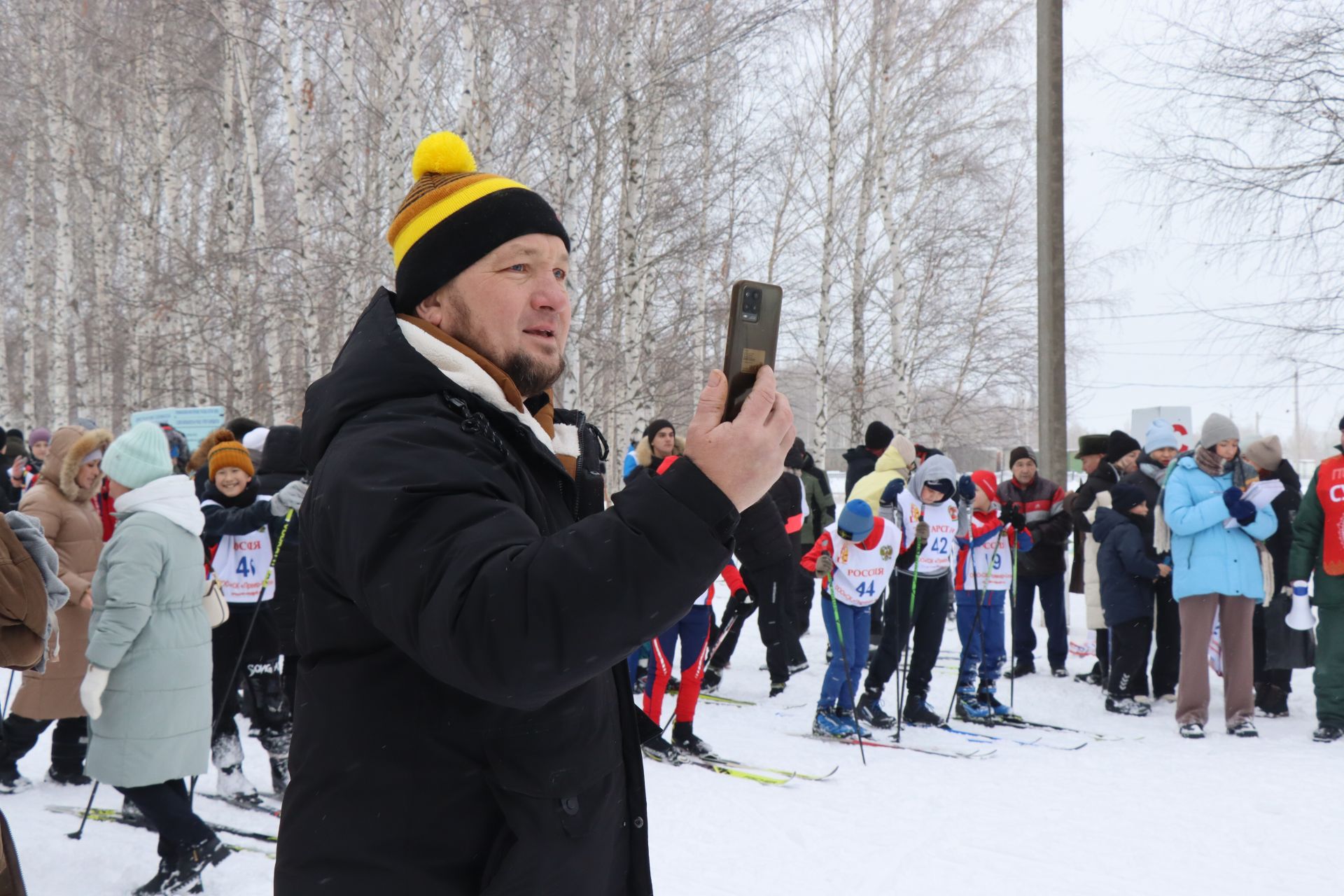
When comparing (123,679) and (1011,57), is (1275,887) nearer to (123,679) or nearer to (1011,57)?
(123,679)

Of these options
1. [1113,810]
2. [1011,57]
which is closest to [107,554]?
[1113,810]

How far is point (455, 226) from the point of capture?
1.57 m

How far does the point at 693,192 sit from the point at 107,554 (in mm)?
16123

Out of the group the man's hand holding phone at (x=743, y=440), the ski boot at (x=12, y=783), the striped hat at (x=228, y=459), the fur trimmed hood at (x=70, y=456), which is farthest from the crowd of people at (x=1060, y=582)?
the man's hand holding phone at (x=743, y=440)

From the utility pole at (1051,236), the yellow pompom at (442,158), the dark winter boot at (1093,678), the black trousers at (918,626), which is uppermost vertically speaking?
the utility pole at (1051,236)

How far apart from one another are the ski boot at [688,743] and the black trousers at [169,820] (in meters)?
2.95

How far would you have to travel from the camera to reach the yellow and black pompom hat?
155cm

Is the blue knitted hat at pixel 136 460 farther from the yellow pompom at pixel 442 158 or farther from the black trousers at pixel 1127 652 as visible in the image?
the black trousers at pixel 1127 652

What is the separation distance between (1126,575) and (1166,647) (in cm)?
95

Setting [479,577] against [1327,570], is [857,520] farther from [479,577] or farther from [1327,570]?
[479,577]

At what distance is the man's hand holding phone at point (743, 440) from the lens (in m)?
1.13

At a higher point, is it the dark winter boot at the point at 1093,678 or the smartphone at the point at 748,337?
the smartphone at the point at 748,337

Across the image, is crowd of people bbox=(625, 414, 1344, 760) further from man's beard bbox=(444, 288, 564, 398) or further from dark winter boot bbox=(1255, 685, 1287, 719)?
man's beard bbox=(444, 288, 564, 398)

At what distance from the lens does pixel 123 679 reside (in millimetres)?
4461
